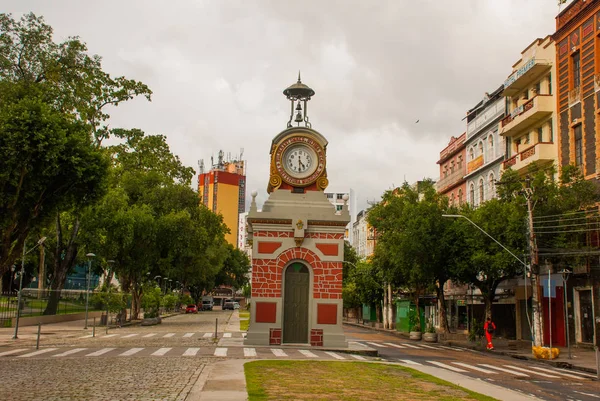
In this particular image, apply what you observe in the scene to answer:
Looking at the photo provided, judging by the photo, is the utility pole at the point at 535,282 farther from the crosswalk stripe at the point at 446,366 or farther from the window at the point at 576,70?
the window at the point at 576,70

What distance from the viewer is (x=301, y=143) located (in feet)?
92.5

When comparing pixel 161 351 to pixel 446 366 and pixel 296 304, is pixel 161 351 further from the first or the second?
pixel 446 366

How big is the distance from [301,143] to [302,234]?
14.0ft

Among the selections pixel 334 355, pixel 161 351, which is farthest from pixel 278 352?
pixel 161 351

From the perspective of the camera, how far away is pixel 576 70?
120 feet

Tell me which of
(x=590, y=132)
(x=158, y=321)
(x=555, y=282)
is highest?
(x=590, y=132)

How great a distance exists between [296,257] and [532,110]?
20.6 meters

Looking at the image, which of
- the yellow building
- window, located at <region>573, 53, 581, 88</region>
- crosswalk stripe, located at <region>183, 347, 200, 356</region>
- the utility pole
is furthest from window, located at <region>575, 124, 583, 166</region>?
crosswalk stripe, located at <region>183, 347, 200, 356</region>

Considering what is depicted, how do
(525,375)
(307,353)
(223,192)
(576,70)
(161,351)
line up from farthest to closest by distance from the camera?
(223,192) → (576,70) → (307,353) → (161,351) → (525,375)

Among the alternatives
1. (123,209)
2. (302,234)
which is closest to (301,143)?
(302,234)

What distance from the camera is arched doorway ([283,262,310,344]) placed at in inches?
1061

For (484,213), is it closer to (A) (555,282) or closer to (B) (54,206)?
(A) (555,282)

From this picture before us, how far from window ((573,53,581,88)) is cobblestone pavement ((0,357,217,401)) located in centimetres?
2775

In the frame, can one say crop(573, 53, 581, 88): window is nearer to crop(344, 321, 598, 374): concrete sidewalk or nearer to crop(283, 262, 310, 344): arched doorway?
crop(344, 321, 598, 374): concrete sidewalk
